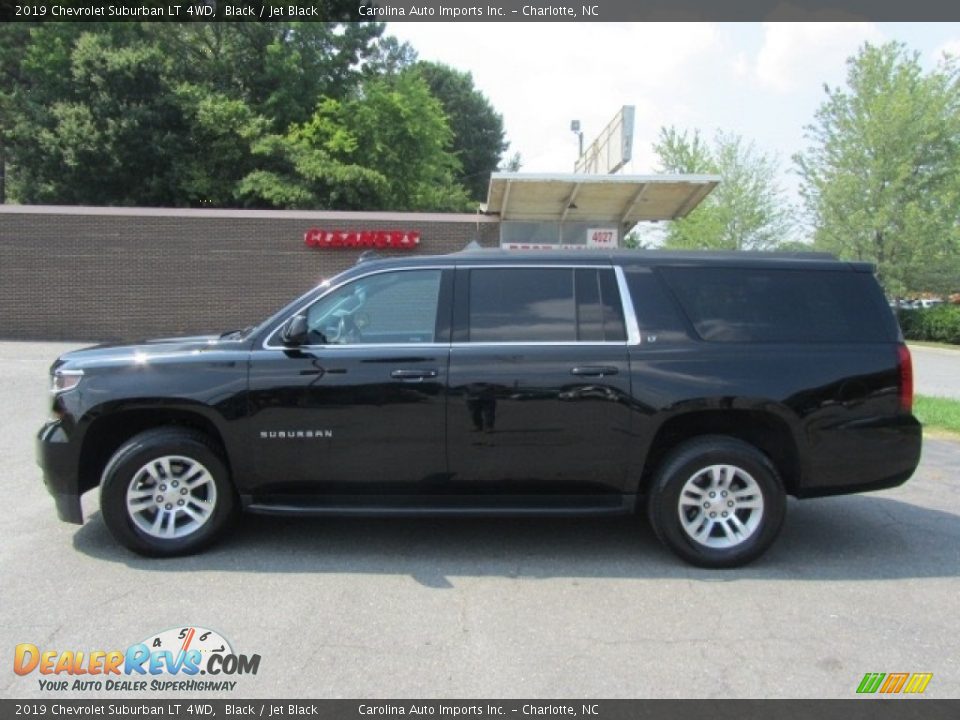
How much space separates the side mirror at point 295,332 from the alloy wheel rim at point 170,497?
94 cm

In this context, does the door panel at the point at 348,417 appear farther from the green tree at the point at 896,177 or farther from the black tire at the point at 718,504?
the green tree at the point at 896,177

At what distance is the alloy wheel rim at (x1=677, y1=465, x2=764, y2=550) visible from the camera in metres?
4.34

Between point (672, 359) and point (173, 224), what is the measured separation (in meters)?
15.8

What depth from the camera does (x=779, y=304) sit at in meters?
4.48

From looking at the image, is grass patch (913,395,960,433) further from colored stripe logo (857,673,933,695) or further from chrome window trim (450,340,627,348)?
colored stripe logo (857,673,933,695)

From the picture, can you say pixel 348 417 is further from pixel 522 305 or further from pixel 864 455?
pixel 864 455

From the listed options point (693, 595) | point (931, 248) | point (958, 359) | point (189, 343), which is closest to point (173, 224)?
point (189, 343)

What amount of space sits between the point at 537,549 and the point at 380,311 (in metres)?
1.85

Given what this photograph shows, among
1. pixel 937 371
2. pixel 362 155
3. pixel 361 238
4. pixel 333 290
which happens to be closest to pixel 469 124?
pixel 362 155

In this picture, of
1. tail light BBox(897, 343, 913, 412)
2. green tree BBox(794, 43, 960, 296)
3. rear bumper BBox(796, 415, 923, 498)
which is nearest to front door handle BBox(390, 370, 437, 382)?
rear bumper BBox(796, 415, 923, 498)

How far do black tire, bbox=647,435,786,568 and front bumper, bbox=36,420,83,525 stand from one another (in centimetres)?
354


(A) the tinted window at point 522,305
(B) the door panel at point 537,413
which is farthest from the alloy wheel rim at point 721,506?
(A) the tinted window at point 522,305
